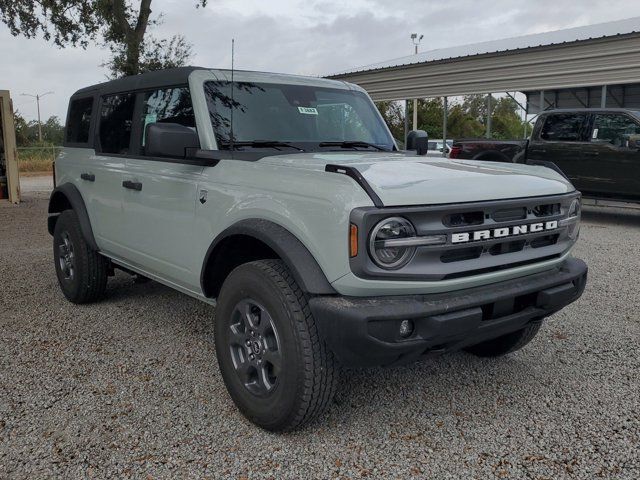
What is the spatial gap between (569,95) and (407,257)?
59.2 ft

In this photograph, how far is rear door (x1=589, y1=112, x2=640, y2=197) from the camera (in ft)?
31.9

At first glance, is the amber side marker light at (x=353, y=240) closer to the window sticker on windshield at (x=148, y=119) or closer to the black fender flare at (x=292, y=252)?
the black fender flare at (x=292, y=252)

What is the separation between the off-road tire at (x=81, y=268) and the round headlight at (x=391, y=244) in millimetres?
3197

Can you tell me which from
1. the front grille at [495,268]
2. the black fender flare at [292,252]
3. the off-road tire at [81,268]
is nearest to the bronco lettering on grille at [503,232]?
the front grille at [495,268]

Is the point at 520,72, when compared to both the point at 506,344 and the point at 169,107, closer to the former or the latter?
the point at 506,344

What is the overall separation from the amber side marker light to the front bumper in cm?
22

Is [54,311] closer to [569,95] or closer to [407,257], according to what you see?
[407,257]

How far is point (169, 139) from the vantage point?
3.20 m

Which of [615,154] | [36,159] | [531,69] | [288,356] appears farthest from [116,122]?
[36,159]

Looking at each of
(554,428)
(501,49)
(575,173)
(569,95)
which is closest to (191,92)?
(554,428)

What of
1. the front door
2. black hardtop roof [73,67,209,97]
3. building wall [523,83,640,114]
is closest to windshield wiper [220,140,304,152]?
black hardtop roof [73,67,209,97]

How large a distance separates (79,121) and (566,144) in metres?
8.66

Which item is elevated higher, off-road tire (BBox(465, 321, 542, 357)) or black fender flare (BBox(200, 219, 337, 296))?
black fender flare (BBox(200, 219, 337, 296))

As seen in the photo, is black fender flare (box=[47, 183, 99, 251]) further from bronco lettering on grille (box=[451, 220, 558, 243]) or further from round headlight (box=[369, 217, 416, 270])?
bronco lettering on grille (box=[451, 220, 558, 243])
